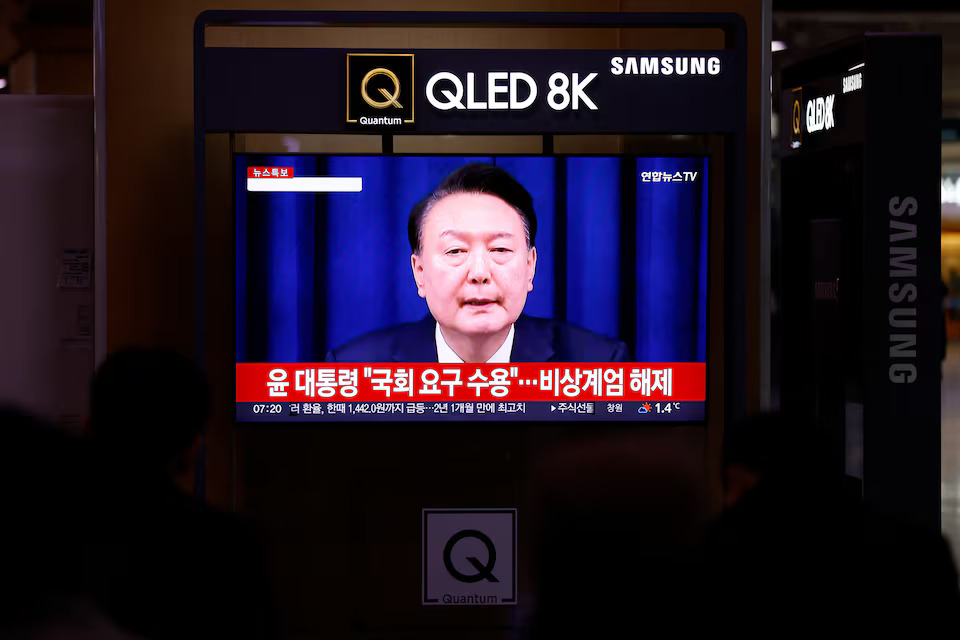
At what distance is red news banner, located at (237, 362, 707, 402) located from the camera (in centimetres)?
415

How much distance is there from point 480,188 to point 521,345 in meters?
0.57

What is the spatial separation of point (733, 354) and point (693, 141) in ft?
3.87

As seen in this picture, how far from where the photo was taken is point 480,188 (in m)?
4.18

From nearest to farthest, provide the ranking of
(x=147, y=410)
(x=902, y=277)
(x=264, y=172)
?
1. (x=147, y=410)
2. (x=902, y=277)
3. (x=264, y=172)

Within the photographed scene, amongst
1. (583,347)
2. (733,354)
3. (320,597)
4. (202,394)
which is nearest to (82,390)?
(320,597)

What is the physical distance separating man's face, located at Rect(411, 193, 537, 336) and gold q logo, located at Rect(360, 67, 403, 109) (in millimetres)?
425

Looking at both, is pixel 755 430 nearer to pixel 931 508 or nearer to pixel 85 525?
pixel 85 525

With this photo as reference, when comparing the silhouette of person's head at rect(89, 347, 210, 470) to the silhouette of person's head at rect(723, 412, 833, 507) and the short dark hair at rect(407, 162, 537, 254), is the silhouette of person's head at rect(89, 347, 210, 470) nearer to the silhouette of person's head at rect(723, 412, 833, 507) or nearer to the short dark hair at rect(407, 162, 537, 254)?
the silhouette of person's head at rect(723, 412, 833, 507)

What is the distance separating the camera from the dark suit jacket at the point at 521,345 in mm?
4191

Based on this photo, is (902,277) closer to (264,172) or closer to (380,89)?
(380,89)

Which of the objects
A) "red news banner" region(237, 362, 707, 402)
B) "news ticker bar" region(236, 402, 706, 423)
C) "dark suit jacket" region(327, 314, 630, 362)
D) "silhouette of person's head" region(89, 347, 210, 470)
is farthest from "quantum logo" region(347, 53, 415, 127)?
"silhouette of person's head" region(89, 347, 210, 470)

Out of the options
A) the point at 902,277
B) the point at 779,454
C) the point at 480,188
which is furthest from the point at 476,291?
the point at 779,454

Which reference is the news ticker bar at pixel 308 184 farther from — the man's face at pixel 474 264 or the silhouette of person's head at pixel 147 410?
the silhouette of person's head at pixel 147 410

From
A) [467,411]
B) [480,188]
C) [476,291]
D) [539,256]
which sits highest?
[480,188]
